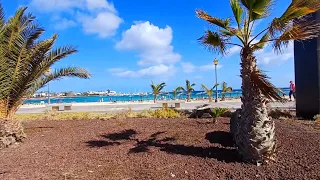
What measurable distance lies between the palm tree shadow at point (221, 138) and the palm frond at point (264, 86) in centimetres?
193

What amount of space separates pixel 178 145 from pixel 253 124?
210cm

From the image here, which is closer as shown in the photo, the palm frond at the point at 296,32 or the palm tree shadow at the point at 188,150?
the palm frond at the point at 296,32

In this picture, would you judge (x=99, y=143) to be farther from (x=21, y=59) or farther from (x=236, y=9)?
(x=236, y=9)

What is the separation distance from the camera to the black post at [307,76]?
11059 mm

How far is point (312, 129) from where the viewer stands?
329 inches

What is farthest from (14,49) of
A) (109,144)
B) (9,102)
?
(109,144)

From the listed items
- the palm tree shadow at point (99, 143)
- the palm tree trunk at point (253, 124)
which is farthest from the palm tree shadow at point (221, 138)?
the palm tree shadow at point (99, 143)

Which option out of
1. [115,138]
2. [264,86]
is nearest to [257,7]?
[264,86]

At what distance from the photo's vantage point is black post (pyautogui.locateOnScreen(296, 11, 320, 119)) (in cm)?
1106

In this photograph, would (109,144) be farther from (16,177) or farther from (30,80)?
(30,80)

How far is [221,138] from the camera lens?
24.3 feet

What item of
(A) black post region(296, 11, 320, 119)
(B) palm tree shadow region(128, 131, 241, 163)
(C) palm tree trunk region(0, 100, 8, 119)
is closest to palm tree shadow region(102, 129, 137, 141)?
(B) palm tree shadow region(128, 131, 241, 163)

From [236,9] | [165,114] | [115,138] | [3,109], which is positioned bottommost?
[115,138]

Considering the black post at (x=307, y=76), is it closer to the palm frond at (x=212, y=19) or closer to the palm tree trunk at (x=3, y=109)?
the palm frond at (x=212, y=19)
